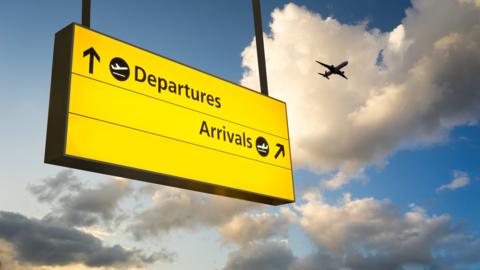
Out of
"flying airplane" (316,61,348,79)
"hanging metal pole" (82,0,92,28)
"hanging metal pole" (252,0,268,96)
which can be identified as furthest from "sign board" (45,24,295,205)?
"flying airplane" (316,61,348,79)

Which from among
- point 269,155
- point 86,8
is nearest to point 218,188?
point 269,155

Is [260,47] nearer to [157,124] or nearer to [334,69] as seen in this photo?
[157,124]

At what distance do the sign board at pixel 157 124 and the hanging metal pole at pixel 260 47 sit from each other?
0.36m

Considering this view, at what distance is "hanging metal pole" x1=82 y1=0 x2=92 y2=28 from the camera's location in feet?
17.5

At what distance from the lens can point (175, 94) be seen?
5.75 metres

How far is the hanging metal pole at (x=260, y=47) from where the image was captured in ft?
23.7

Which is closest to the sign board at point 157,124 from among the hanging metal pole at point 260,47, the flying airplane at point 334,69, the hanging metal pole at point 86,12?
the hanging metal pole at point 86,12

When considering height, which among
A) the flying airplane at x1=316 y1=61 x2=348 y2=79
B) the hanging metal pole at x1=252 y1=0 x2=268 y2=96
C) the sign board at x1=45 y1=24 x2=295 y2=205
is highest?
the flying airplane at x1=316 y1=61 x2=348 y2=79

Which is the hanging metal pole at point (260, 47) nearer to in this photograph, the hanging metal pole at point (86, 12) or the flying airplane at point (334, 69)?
the hanging metal pole at point (86, 12)

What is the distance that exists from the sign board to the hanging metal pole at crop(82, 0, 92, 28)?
0.65ft

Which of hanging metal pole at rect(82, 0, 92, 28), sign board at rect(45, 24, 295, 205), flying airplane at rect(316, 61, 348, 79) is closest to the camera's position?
sign board at rect(45, 24, 295, 205)

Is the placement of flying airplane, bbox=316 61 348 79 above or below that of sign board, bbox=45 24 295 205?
above

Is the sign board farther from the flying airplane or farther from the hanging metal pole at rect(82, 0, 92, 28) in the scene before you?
the flying airplane

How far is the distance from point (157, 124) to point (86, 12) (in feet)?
4.59
